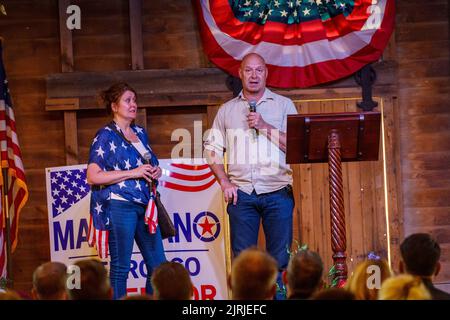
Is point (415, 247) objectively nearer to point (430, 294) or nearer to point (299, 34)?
point (430, 294)

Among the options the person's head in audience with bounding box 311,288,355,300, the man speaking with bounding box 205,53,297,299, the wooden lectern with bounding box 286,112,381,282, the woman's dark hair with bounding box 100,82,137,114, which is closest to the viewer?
the person's head in audience with bounding box 311,288,355,300

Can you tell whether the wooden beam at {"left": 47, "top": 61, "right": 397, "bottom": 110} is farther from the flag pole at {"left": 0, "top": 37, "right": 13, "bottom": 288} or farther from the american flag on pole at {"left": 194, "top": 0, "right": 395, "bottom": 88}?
the flag pole at {"left": 0, "top": 37, "right": 13, "bottom": 288}

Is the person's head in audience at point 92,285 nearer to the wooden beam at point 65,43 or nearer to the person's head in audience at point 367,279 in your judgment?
the person's head in audience at point 367,279

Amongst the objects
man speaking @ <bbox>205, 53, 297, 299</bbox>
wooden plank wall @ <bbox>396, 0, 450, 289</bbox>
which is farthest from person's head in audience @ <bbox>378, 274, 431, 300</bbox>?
wooden plank wall @ <bbox>396, 0, 450, 289</bbox>

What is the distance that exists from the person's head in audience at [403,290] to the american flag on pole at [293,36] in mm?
3650

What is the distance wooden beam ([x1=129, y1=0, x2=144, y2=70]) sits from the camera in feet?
22.9

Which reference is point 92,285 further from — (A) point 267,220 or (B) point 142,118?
(B) point 142,118

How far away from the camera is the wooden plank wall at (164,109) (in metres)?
6.89

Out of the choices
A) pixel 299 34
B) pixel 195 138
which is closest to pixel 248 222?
pixel 195 138

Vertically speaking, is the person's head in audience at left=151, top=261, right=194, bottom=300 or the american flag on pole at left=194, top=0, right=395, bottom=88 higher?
the american flag on pole at left=194, top=0, right=395, bottom=88

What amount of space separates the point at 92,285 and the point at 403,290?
1.30 m

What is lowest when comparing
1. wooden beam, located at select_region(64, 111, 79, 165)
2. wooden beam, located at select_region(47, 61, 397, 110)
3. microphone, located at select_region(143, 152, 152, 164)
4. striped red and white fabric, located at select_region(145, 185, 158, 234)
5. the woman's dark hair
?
striped red and white fabric, located at select_region(145, 185, 158, 234)

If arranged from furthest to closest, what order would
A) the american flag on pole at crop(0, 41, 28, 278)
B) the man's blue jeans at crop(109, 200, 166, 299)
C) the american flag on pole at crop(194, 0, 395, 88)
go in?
the american flag on pole at crop(194, 0, 395, 88), the american flag on pole at crop(0, 41, 28, 278), the man's blue jeans at crop(109, 200, 166, 299)

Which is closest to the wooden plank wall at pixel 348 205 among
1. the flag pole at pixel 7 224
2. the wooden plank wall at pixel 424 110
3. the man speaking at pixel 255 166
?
the wooden plank wall at pixel 424 110
